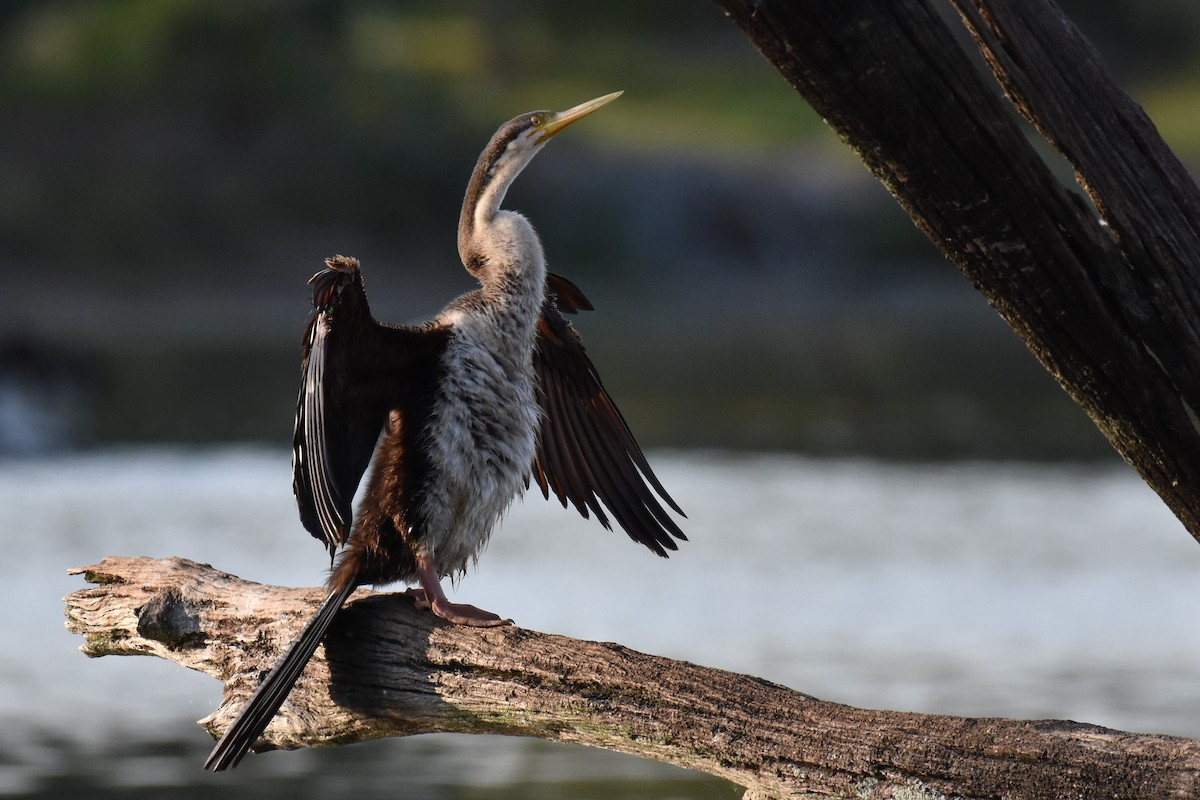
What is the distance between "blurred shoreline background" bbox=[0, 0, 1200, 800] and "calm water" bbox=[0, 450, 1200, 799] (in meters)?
0.03

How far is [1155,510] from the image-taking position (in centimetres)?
1141

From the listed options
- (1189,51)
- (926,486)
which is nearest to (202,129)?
(926,486)

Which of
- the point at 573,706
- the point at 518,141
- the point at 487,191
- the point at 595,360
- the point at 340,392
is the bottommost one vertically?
the point at 573,706

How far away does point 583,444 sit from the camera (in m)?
4.25

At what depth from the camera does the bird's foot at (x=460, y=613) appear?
11.4 feet

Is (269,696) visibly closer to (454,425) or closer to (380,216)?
(454,425)

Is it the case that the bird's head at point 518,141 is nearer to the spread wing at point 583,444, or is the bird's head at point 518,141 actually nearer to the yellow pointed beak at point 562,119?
the yellow pointed beak at point 562,119

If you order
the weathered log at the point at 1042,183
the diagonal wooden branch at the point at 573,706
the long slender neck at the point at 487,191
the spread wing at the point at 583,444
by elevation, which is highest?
the long slender neck at the point at 487,191

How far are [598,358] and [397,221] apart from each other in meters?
6.07

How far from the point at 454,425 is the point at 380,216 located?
20858 millimetres

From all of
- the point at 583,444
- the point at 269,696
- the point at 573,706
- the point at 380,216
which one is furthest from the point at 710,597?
the point at 380,216

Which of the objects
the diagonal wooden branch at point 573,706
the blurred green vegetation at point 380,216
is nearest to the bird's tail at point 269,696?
the diagonal wooden branch at point 573,706

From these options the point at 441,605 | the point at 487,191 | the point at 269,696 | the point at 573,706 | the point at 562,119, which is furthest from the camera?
the point at 562,119

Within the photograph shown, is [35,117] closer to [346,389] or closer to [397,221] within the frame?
[397,221]
